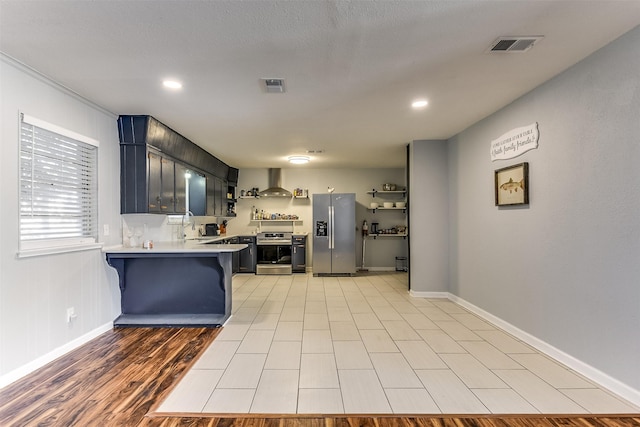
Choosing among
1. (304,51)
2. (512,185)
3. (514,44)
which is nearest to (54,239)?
(304,51)

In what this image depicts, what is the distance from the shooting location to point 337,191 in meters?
8.01

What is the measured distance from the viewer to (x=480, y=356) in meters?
2.93

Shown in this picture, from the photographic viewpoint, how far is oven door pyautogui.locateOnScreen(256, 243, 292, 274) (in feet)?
24.1

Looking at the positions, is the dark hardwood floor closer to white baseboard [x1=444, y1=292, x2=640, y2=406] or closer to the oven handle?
white baseboard [x1=444, y1=292, x2=640, y2=406]

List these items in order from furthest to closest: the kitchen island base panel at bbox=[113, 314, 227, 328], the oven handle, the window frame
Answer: the oven handle
the kitchen island base panel at bbox=[113, 314, 227, 328]
the window frame

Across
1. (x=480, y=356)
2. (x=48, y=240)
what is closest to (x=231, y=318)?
(x=48, y=240)

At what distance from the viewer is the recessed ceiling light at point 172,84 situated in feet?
9.43

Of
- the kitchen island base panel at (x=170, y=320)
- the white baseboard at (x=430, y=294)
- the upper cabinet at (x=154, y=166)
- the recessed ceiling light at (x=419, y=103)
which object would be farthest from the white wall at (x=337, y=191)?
the recessed ceiling light at (x=419, y=103)

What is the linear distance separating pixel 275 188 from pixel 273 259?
1.71m

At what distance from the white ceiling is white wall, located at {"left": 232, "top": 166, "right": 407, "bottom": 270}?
4.02 metres

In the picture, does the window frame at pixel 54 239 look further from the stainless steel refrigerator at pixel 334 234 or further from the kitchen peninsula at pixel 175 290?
the stainless steel refrigerator at pixel 334 234

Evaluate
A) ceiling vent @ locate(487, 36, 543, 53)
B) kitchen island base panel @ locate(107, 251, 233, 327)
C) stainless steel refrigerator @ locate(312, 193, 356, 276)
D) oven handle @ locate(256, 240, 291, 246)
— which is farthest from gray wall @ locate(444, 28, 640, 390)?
oven handle @ locate(256, 240, 291, 246)

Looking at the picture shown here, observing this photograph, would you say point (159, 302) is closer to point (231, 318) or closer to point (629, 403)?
point (231, 318)

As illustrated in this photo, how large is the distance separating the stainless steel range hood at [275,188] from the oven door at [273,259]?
1.28 meters
